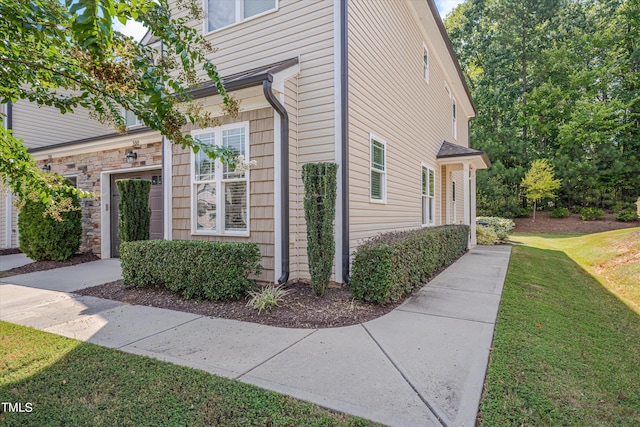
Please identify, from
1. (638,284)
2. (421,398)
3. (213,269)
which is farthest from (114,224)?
(638,284)

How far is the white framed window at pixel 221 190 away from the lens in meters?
5.88

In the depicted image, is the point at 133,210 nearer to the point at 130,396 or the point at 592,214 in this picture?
the point at 130,396

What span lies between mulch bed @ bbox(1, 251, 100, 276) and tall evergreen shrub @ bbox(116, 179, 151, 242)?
9.26ft

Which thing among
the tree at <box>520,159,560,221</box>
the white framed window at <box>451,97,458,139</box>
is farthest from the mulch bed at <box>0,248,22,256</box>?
the tree at <box>520,159,560,221</box>

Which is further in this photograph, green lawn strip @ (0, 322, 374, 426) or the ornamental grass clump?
the ornamental grass clump

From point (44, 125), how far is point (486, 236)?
1617 centimetres

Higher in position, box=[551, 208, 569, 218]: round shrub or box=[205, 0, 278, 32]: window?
Answer: box=[205, 0, 278, 32]: window

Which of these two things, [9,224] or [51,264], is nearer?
[51,264]

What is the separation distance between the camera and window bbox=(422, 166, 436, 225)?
33.1ft

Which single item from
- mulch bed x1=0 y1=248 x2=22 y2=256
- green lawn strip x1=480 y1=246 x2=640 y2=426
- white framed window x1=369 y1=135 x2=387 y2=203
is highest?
white framed window x1=369 y1=135 x2=387 y2=203

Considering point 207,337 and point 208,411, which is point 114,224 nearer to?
point 207,337

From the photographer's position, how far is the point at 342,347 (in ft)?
11.0

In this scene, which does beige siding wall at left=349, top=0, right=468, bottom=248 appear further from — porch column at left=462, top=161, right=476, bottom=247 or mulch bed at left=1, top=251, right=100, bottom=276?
mulch bed at left=1, top=251, right=100, bottom=276

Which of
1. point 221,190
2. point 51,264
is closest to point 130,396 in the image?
point 221,190
